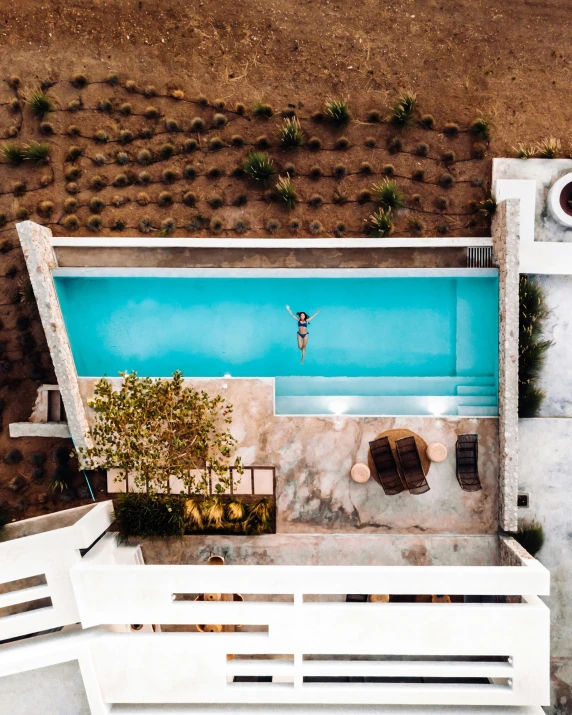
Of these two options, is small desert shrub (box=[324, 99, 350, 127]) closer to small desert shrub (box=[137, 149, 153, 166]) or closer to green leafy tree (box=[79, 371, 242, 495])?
small desert shrub (box=[137, 149, 153, 166])

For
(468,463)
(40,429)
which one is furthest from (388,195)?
(40,429)

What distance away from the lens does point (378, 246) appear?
35.3 ft

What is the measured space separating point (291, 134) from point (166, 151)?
323cm

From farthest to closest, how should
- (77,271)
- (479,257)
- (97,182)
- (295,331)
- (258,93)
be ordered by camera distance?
(258,93), (97,182), (295,331), (479,257), (77,271)

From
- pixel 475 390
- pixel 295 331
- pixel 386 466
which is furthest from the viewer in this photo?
pixel 295 331

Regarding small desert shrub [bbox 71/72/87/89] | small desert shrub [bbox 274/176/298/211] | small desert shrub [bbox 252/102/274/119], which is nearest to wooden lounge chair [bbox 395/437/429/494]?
small desert shrub [bbox 274/176/298/211]

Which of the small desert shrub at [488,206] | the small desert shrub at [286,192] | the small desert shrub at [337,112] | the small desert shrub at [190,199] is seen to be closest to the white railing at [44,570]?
the small desert shrub at [190,199]

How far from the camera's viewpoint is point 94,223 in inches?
450

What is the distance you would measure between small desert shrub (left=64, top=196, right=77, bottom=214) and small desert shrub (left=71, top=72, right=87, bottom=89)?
2.96 metres

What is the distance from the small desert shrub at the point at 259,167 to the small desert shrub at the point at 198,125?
146 centimetres

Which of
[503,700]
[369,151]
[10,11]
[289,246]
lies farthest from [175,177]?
[503,700]

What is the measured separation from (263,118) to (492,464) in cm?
1042

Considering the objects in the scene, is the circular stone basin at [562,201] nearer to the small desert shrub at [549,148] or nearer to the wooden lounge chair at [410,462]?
the small desert shrub at [549,148]

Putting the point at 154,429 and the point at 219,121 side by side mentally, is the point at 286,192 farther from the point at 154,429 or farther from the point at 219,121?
the point at 154,429
